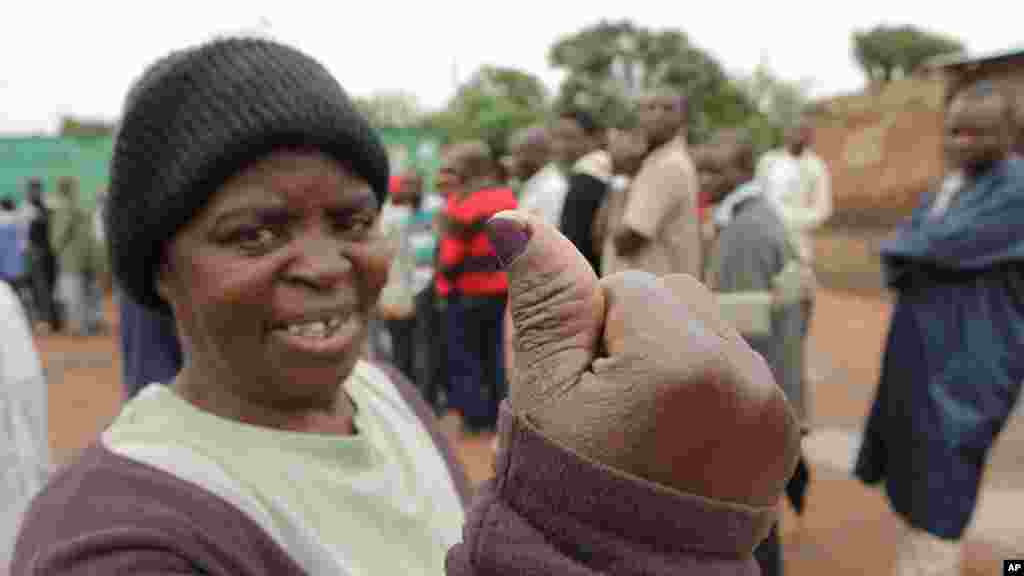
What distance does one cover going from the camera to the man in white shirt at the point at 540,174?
516 centimetres

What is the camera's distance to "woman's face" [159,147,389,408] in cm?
112

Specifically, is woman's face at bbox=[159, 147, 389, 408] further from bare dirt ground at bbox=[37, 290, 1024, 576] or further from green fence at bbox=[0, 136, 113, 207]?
green fence at bbox=[0, 136, 113, 207]

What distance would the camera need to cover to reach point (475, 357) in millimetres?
5520

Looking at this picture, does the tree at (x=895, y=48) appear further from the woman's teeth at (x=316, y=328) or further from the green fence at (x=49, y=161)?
the woman's teeth at (x=316, y=328)

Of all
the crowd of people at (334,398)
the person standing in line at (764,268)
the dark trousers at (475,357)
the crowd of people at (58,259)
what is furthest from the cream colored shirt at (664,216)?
the crowd of people at (58,259)

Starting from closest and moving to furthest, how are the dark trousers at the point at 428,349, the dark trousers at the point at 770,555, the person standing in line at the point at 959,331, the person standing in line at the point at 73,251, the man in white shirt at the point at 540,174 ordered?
the dark trousers at the point at 770,555, the person standing in line at the point at 959,331, the man in white shirt at the point at 540,174, the dark trousers at the point at 428,349, the person standing in line at the point at 73,251

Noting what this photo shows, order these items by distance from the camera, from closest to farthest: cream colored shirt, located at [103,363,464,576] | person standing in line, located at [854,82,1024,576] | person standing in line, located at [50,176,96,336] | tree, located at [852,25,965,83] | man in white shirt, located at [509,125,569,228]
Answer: cream colored shirt, located at [103,363,464,576] < person standing in line, located at [854,82,1024,576] < man in white shirt, located at [509,125,569,228] < person standing in line, located at [50,176,96,336] < tree, located at [852,25,965,83]

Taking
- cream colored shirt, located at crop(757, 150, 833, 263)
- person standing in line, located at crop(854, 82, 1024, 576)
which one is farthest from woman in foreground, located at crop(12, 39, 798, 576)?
cream colored shirt, located at crop(757, 150, 833, 263)

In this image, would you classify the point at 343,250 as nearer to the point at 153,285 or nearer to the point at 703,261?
the point at 153,285

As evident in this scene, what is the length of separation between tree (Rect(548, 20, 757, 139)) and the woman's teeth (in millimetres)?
33916

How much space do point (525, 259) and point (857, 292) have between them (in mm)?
12968

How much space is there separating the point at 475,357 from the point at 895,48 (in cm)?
6125

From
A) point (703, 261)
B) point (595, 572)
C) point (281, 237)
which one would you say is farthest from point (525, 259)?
point (703, 261)

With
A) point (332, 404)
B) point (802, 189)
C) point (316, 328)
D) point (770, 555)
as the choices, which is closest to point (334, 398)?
point (332, 404)
